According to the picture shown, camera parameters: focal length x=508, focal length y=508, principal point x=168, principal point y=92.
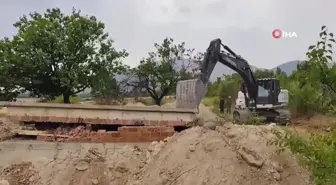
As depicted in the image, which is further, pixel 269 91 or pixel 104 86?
pixel 104 86

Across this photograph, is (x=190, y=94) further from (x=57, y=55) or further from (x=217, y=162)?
(x=57, y=55)

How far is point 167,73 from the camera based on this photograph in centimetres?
2908

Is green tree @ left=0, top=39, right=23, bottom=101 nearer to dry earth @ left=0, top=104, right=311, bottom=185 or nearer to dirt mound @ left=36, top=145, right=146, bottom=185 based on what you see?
dry earth @ left=0, top=104, right=311, bottom=185

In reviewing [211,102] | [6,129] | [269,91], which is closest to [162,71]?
[211,102]

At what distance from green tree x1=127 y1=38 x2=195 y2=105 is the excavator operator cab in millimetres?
11057

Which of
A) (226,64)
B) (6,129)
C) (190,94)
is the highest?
(226,64)

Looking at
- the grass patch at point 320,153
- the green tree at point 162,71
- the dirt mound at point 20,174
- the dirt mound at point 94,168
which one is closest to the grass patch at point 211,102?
the green tree at point 162,71

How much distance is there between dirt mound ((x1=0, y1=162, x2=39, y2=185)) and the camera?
6594 millimetres

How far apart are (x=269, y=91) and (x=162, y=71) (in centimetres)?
1241

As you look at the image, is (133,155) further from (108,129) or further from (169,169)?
(108,129)

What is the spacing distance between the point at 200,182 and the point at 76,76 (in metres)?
18.5

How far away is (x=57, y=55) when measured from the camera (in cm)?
2441

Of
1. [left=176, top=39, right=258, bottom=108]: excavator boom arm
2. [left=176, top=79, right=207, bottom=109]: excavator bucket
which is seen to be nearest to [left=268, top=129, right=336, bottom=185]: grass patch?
[left=176, top=39, right=258, bottom=108]: excavator boom arm

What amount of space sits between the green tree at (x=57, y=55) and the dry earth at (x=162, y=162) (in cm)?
1699
